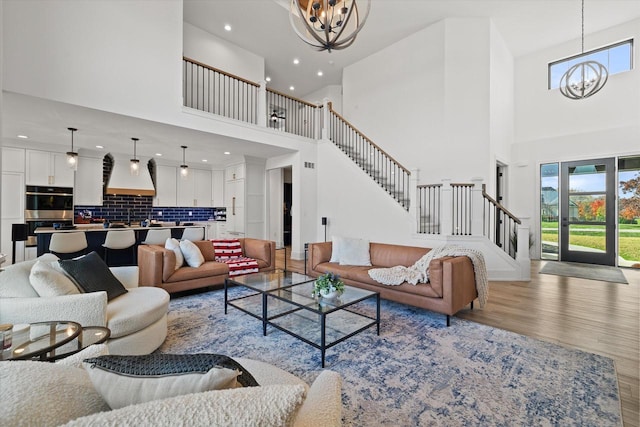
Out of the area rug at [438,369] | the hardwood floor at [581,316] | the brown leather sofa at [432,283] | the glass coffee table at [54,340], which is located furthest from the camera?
the brown leather sofa at [432,283]

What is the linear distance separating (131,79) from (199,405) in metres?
5.20

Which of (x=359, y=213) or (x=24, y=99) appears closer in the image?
(x=24, y=99)

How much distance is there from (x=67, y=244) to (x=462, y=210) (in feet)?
22.6

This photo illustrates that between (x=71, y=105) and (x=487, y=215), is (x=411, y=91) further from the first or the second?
(x=71, y=105)

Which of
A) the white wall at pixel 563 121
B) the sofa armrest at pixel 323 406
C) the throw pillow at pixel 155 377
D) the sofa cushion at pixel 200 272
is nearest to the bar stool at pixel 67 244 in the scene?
the sofa cushion at pixel 200 272

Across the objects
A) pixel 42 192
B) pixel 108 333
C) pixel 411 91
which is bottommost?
pixel 108 333

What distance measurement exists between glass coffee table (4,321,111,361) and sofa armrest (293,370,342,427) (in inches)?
59.2

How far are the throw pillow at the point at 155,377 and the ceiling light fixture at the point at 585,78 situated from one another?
7892 mm

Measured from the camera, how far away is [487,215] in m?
5.66

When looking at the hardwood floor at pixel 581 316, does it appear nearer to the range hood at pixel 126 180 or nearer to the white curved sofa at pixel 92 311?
the white curved sofa at pixel 92 311

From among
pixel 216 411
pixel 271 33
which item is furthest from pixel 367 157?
pixel 216 411

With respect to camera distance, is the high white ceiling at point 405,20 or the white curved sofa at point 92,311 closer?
the white curved sofa at point 92,311

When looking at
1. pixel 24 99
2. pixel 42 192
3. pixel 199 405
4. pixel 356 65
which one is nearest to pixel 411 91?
pixel 356 65

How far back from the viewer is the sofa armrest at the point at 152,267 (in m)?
3.76
